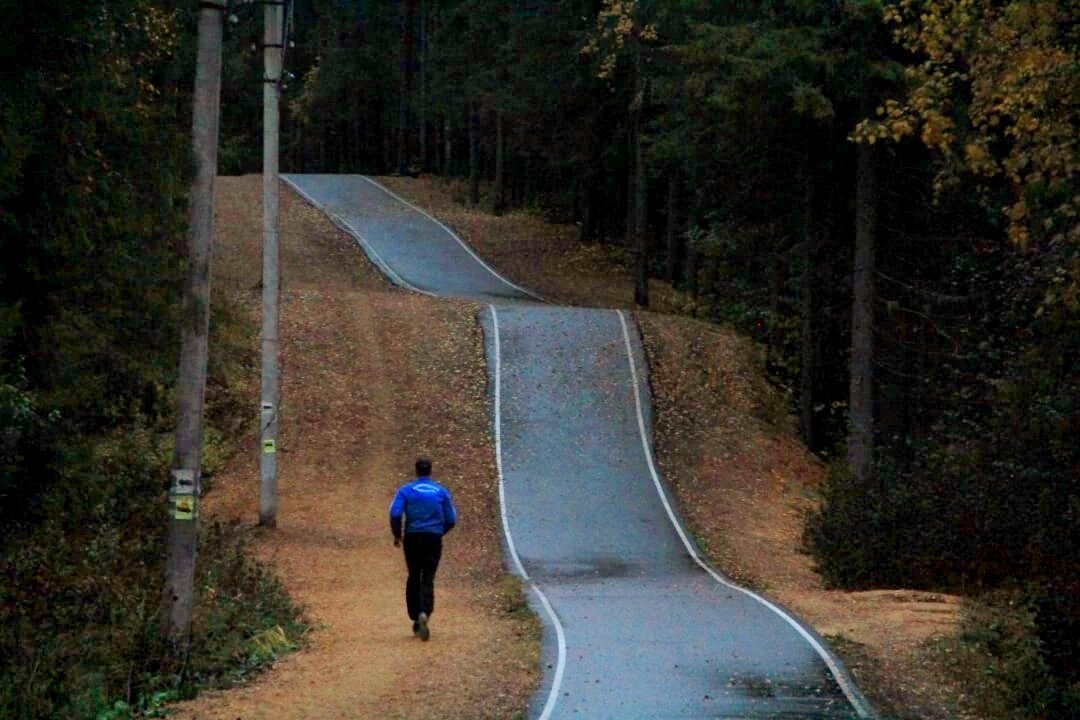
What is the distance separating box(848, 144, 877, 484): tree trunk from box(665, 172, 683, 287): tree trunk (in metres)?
14.5

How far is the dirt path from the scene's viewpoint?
12.7 meters

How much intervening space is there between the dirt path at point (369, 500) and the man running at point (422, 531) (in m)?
0.38

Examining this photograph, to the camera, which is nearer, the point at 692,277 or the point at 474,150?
the point at 692,277

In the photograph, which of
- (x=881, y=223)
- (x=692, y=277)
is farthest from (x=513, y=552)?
(x=692, y=277)

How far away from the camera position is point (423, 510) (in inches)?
594

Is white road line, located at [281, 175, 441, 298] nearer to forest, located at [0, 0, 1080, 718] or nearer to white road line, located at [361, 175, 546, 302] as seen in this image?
white road line, located at [361, 175, 546, 302]

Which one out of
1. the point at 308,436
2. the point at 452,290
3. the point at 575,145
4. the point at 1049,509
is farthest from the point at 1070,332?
the point at 575,145

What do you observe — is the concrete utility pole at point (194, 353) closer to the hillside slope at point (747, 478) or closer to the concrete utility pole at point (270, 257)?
the hillside slope at point (747, 478)

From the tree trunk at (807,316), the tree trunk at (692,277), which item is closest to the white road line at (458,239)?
the tree trunk at (692,277)

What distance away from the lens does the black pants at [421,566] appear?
15.1 metres

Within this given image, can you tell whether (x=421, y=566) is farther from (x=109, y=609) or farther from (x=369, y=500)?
(x=369, y=500)

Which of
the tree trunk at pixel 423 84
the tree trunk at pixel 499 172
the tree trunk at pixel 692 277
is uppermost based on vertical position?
the tree trunk at pixel 423 84

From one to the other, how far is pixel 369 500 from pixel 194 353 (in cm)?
1333

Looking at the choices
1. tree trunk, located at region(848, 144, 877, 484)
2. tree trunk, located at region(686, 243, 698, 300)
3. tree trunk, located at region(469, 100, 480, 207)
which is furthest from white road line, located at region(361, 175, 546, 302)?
tree trunk, located at region(848, 144, 877, 484)
